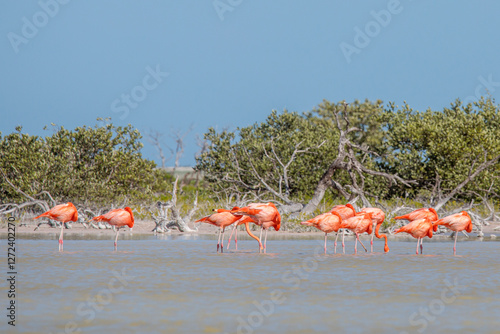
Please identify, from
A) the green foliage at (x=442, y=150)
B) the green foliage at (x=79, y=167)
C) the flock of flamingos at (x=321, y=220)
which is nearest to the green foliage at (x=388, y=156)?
the green foliage at (x=442, y=150)

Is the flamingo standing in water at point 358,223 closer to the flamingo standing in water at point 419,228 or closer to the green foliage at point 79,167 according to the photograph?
the flamingo standing in water at point 419,228

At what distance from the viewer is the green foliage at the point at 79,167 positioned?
23.7 metres

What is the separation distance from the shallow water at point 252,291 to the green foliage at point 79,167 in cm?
1016

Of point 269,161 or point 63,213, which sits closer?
point 63,213

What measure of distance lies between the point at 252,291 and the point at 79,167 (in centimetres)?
1829

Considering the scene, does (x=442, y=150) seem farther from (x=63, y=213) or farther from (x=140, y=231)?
(x=63, y=213)

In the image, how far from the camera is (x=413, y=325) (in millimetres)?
6207

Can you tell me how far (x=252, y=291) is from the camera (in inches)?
324

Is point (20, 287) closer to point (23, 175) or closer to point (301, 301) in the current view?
point (301, 301)

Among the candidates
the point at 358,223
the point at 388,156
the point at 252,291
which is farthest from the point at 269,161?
the point at 252,291

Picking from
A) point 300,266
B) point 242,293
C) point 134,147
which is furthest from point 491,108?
point 242,293

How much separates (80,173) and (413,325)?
19.7 metres

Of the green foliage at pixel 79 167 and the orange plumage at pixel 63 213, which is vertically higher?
the green foliage at pixel 79 167

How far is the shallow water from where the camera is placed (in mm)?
6242
